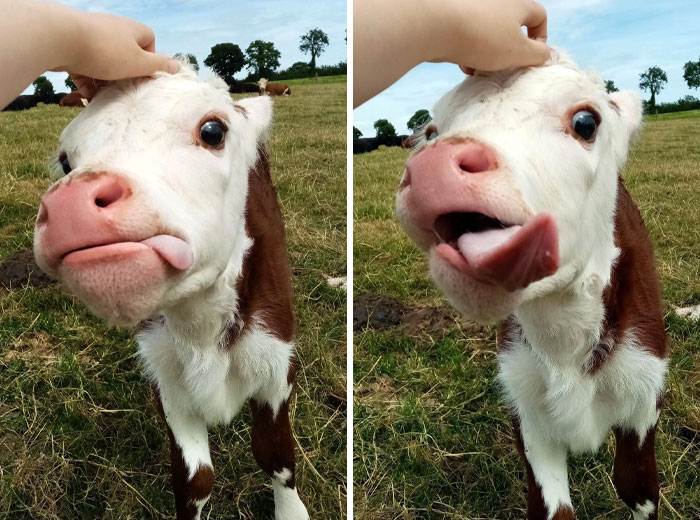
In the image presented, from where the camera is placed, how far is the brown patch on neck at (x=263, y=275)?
92.2 inches

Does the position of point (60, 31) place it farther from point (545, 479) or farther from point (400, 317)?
point (400, 317)

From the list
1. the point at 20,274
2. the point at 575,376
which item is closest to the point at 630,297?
the point at 575,376

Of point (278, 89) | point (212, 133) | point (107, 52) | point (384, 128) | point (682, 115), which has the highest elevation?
point (107, 52)

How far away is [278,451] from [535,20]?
6.04 feet

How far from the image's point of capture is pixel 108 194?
1.43 meters

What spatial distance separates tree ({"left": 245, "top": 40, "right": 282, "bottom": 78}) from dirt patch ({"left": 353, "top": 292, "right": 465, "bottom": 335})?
336 cm

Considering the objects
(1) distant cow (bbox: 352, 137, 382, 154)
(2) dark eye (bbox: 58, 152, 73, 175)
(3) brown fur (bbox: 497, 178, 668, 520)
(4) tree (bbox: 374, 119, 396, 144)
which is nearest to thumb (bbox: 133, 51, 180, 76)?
(2) dark eye (bbox: 58, 152, 73, 175)

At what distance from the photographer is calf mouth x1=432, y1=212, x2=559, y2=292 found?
1.26 metres

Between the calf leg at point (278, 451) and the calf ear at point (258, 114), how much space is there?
1.00 m

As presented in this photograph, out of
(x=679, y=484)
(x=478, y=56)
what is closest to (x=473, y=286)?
(x=478, y=56)

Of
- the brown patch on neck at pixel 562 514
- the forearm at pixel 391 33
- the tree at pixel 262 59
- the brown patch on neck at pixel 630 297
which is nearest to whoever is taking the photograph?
the forearm at pixel 391 33

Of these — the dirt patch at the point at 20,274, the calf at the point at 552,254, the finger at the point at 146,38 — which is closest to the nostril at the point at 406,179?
the calf at the point at 552,254

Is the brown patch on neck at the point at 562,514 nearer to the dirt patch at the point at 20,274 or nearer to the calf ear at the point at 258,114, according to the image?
the calf ear at the point at 258,114

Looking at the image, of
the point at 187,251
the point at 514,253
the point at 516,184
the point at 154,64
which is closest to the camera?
the point at 514,253
